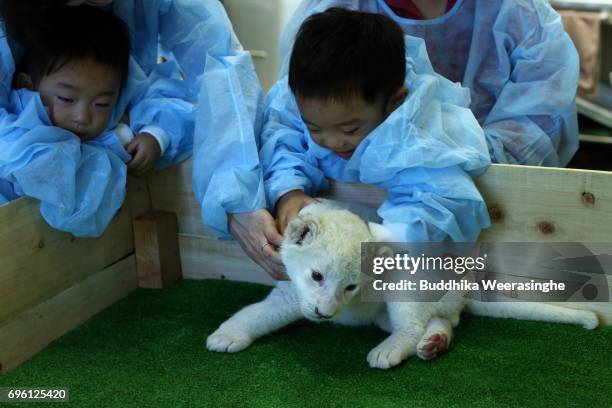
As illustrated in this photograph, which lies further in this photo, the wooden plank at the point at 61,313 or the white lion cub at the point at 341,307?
the wooden plank at the point at 61,313

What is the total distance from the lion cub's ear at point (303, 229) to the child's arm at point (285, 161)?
0.11 m

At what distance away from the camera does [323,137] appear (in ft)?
4.17

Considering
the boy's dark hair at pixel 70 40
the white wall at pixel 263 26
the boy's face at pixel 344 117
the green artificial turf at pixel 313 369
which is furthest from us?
the white wall at pixel 263 26

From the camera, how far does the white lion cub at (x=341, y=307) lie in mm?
1135

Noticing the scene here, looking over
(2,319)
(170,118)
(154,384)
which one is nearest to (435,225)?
(154,384)

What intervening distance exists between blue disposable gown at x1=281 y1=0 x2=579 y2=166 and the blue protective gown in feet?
1.04

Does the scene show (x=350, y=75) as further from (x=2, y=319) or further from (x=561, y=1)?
(x=561, y=1)

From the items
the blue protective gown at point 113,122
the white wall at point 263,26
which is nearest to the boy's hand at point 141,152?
the blue protective gown at point 113,122

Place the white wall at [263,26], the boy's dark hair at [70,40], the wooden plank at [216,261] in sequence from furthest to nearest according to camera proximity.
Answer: the white wall at [263,26], the wooden plank at [216,261], the boy's dark hair at [70,40]

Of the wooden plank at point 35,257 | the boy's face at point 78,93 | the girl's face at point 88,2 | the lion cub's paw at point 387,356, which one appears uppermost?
the girl's face at point 88,2

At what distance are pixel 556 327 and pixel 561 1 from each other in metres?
2.14

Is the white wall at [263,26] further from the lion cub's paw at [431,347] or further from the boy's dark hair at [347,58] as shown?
the lion cub's paw at [431,347]

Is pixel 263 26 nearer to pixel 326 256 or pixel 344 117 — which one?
pixel 344 117

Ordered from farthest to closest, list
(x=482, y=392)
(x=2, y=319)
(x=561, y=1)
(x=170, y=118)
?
(x=561, y=1) < (x=170, y=118) < (x=2, y=319) < (x=482, y=392)
